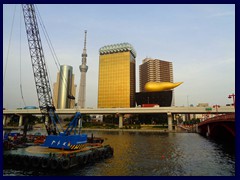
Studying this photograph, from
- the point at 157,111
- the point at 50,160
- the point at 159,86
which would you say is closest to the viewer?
the point at 50,160

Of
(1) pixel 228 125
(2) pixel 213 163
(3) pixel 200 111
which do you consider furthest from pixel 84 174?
(3) pixel 200 111

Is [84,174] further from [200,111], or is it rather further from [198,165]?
[200,111]

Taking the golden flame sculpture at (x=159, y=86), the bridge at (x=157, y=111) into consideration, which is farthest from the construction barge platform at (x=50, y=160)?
the golden flame sculpture at (x=159, y=86)

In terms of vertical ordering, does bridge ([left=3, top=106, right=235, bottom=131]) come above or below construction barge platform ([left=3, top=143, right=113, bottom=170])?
above

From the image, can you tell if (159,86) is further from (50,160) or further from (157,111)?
(50,160)

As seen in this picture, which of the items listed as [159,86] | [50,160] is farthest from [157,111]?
[50,160]

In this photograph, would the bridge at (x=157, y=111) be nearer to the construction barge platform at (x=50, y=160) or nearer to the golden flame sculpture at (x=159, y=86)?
the golden flame sculpture at (x=159, y=86)

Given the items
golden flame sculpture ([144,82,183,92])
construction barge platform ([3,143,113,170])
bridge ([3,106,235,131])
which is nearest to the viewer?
construction barge platform ([3,143,113,170])

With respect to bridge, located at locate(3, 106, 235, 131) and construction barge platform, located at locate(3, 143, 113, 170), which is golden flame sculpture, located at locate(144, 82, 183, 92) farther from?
construction barge platform, located at locate(3, 143, 113, 170)

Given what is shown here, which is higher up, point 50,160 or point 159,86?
point 159,86

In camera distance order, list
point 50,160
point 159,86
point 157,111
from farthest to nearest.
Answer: point 159,86
point 157,111
point 50,160

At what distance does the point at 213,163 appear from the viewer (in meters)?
32.7

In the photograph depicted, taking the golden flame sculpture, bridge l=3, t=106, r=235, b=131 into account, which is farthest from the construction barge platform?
the golden flame sculpture

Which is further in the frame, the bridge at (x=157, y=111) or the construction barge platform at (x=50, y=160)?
the bridge at (x=157, y=111)
